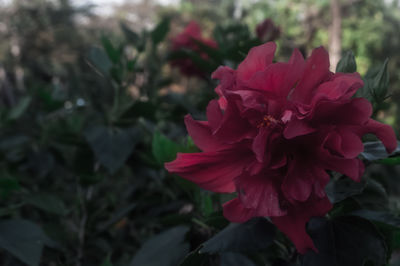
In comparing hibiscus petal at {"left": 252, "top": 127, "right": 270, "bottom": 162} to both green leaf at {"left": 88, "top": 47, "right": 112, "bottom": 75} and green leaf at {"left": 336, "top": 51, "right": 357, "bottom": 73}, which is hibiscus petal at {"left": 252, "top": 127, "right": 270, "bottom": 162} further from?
green leaf at {"left": 88, "top": 47, "right": 112, "bottom": 75}

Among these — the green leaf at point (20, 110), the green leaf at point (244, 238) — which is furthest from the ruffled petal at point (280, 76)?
the green leaf at point (20, 110)

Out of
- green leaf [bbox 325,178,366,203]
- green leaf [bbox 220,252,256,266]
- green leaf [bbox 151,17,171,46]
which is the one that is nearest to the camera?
green leaf [bbox 325,178,366,203]

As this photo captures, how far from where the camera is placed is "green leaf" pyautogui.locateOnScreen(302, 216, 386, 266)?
586mm

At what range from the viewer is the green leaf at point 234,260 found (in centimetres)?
73

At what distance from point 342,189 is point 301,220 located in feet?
0.35

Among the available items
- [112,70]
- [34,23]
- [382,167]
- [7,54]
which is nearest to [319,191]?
[112,70]

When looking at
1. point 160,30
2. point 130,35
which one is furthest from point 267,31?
point 130,35

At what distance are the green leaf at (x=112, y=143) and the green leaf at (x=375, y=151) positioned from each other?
2.20 feet

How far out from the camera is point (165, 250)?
0.79 metres

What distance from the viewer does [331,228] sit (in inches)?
25.3

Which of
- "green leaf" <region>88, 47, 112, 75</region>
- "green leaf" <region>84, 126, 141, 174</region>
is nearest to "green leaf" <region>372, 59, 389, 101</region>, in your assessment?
"green leaf" <region>84, 126, 141, 174</region>

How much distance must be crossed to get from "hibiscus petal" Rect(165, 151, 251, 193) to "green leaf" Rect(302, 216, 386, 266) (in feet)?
0.54

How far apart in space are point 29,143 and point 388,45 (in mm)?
15162

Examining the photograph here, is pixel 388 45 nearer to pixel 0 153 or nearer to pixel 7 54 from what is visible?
pixel 7 54
